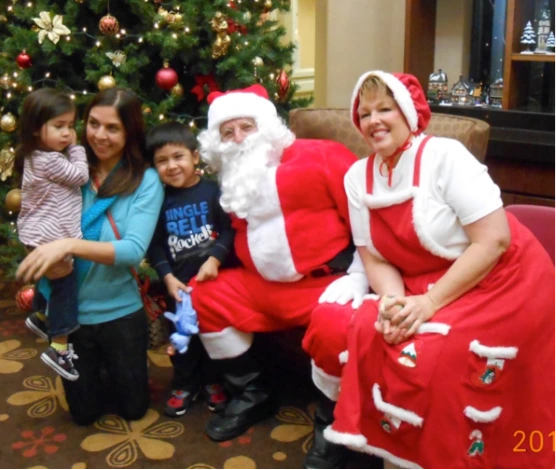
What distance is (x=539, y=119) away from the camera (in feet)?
9.71

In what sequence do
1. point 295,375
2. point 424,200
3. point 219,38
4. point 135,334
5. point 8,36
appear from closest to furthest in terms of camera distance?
point 424,200
point 135,334
point 295,375
point 219,38
point 8,36

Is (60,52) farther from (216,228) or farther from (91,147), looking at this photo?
(216,228)

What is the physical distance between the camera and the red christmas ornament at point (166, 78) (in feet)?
8.87

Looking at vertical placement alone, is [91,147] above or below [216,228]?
above

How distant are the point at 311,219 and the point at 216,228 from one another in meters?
0.36

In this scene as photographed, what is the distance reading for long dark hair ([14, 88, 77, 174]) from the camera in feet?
6.40

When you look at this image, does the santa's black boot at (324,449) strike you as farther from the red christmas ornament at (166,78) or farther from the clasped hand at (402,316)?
the red christmas ornament at (166,78)

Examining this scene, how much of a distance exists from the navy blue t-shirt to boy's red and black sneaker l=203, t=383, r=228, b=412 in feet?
1.32

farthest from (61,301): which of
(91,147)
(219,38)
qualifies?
(219,38)

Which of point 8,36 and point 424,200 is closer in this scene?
point 424,200

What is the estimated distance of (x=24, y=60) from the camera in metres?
2.68

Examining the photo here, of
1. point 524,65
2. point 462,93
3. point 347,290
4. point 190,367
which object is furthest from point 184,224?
point 524,65

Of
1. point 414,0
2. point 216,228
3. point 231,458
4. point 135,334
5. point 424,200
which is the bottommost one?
point 231,458

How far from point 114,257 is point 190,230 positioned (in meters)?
0.29
